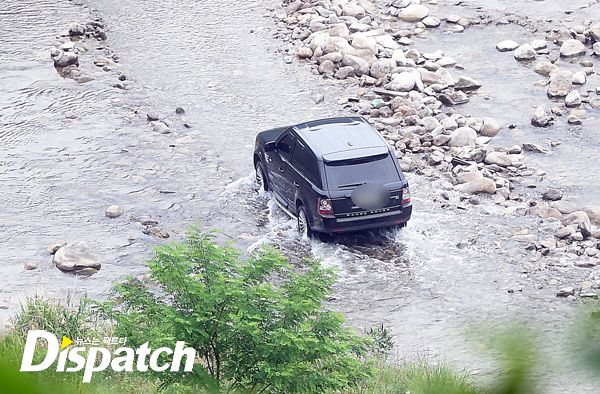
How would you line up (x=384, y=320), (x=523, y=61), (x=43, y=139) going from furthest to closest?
(x=523, y=61) → (x=43, y=139) → (x=384, y=320)

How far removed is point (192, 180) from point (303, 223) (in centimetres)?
403

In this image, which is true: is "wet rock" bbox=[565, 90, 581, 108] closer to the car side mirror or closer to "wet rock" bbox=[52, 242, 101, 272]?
the car side mirror

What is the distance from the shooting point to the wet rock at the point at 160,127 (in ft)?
72.6

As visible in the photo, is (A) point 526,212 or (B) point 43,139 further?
(B) point 43,139

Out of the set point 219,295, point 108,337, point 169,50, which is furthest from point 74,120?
point 219,295

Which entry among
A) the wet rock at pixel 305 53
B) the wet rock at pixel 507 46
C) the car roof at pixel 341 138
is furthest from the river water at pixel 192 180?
the car roof at pixel 341 138

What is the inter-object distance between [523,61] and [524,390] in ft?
83.2

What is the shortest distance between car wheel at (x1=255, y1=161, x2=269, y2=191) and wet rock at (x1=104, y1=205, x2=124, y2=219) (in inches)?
107

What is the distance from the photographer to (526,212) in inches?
688

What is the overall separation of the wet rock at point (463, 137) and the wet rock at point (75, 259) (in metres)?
8.22

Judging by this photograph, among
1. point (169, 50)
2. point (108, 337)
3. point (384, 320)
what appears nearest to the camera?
point (108, 337)

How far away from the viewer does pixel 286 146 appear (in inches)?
671

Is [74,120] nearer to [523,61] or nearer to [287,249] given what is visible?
[287,249]

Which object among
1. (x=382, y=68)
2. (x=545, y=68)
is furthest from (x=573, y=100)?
(x=382, y=68)
